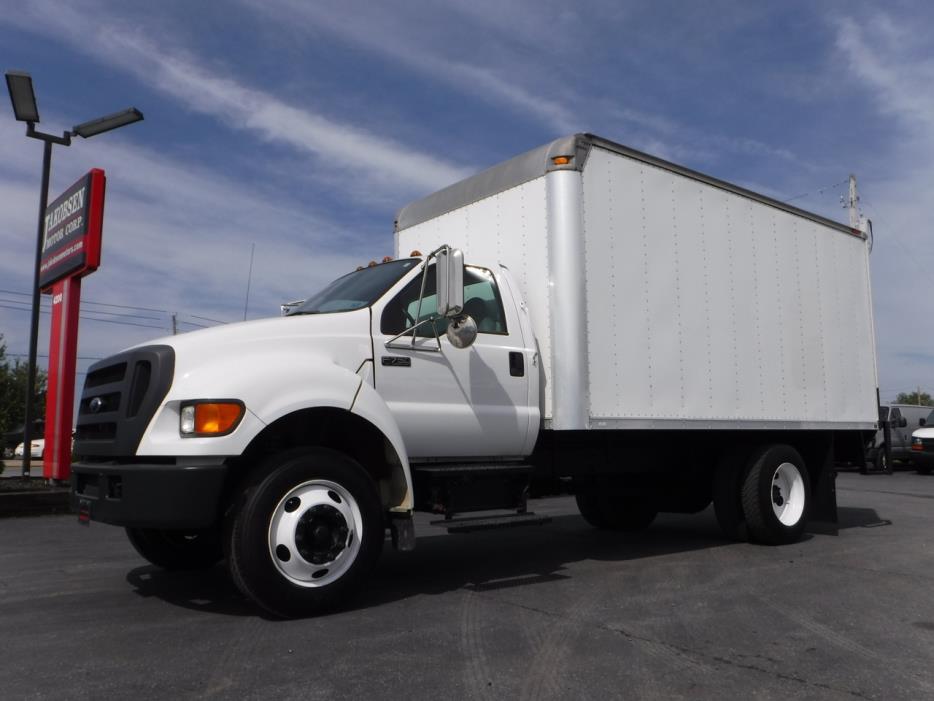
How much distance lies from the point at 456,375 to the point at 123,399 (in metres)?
2.21

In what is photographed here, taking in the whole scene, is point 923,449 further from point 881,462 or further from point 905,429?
point 881,462

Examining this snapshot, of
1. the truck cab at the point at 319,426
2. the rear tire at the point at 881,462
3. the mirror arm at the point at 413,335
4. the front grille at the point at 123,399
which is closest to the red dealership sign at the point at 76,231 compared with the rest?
the truck cab at the point at 319,426

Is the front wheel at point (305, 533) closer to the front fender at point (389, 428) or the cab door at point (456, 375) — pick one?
the front fender at point (389, 428)

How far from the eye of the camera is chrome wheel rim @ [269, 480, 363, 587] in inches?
185

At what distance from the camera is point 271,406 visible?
188 inches

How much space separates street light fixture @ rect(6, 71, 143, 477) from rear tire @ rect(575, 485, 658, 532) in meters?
8.28

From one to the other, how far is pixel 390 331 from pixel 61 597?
290 centimetres

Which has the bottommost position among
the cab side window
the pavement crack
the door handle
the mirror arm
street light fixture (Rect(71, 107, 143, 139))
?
the pavement crack

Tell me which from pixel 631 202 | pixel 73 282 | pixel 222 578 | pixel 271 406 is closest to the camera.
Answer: pixel 271 406

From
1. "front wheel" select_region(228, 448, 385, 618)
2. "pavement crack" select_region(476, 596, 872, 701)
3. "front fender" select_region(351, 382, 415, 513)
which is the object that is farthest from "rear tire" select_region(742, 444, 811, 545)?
"front wheel" select_region(228, 448, 385, 618)

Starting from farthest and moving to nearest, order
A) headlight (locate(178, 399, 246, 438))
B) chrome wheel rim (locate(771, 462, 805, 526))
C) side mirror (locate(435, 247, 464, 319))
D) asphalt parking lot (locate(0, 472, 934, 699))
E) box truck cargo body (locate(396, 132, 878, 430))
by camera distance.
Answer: chrome wheel rim (locate(771, 462, 805, 526)), box truck cargo body (locate(396, 132, 878, 430)), side mirror (locate(435, 247, 464, 319)), headlight (locate(178, 399, 246, 438)), asphalt parking lot (locate(0, 472, 934, 699))

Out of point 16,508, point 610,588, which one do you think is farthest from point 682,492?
point 16,508

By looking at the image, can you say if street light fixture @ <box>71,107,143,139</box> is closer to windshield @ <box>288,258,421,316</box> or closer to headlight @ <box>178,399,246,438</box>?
windshield @ <box>288,258,421,316</box>

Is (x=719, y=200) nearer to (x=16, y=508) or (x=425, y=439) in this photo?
(x=425, y=439)
